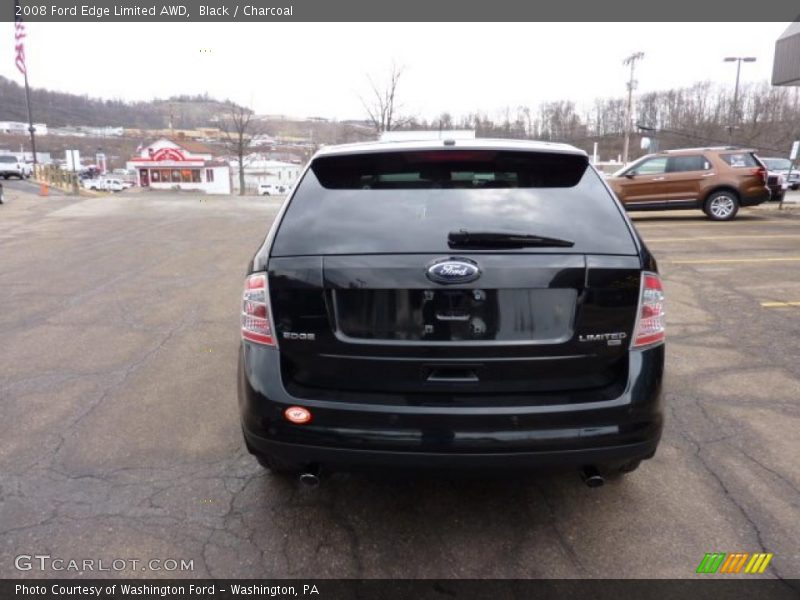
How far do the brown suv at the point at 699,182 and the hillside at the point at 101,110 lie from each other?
4479 cm

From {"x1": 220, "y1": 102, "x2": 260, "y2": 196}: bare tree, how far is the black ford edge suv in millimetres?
55591

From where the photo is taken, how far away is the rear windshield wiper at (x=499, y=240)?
2.33 meters

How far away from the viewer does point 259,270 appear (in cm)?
250

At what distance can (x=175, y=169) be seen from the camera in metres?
66.3

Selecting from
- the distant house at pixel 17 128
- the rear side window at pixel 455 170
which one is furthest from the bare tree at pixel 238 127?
the rear side window at pixel 455 170

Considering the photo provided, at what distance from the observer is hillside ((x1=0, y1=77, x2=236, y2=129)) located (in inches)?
2042

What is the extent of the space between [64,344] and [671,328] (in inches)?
226

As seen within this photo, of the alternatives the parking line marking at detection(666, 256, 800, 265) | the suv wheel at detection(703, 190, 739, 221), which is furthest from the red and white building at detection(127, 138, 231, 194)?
the parking line marking at detection(666, 256, 800, 265)

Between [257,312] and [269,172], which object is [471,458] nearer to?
[257,312]

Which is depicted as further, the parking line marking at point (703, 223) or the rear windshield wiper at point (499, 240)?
the parking line marking at point (703, 223)

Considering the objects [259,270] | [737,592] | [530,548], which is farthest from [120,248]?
[737,592]

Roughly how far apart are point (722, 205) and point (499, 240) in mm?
13894

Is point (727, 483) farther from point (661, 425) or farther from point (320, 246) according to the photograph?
point (320, 246)

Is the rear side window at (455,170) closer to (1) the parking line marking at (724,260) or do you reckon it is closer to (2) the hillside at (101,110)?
(1) the parking line marking at (724,260)
